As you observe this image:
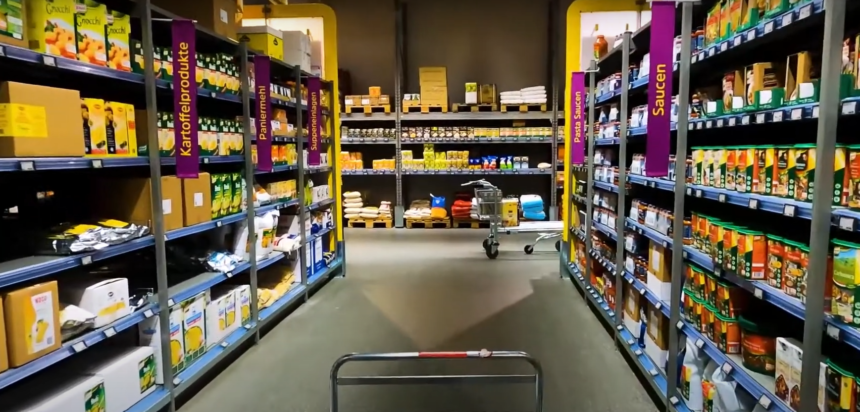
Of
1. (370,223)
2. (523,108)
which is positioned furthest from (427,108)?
(370,223)

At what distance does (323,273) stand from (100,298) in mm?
3519

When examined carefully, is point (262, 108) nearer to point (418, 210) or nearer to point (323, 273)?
point (323, 273)

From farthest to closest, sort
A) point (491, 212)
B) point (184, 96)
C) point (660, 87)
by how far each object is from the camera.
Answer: point (491, 212)
point (184, 96)
point (660, 87)

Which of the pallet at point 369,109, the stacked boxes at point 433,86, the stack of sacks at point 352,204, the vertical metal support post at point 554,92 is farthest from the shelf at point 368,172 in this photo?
the vertical metal support post at point 554,92

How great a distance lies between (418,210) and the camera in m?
11.0

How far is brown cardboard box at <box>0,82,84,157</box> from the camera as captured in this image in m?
2.36

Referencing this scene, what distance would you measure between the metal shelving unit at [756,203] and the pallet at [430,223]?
6147mm

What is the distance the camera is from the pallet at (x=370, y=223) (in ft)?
36.2

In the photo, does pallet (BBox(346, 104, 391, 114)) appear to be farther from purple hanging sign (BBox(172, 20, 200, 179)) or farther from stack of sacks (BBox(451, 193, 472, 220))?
purple hanging sign (BBox(172, 20, 200, 179))

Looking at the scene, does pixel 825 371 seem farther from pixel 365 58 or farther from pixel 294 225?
pixel 365 58

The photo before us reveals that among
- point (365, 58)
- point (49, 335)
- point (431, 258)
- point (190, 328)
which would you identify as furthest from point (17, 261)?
point (365, 58)

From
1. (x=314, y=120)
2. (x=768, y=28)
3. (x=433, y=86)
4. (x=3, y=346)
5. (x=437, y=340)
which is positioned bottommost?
(x=437, y=340)

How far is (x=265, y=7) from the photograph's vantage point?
6742mm

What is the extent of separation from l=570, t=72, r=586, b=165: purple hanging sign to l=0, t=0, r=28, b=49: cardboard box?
4666 millimetres
